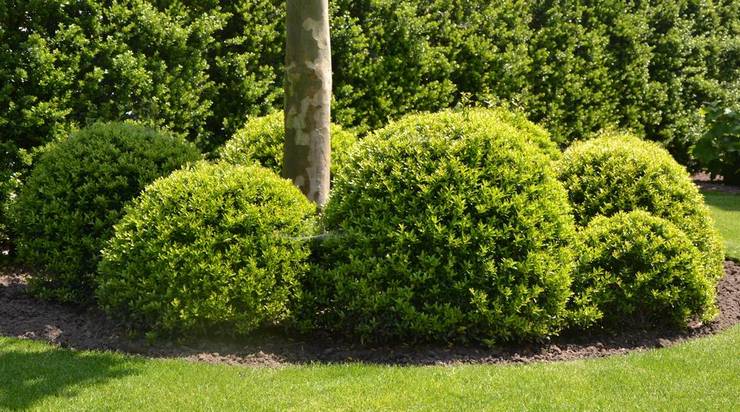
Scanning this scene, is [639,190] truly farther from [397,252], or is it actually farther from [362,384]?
[362,384]

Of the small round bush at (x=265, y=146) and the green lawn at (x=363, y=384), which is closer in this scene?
the green lawn at (x=363, y=384)

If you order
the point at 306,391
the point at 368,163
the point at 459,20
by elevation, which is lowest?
the point at 306,391

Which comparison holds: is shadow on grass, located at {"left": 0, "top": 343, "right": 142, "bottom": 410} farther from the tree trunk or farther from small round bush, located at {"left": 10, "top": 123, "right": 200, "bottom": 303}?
the tree trunk

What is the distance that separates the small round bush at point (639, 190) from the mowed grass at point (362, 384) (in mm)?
1532

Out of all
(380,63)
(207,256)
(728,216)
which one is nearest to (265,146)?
(207,256)

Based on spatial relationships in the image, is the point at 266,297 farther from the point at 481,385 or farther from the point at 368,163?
the point at 481,385

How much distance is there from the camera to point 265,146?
746 cm

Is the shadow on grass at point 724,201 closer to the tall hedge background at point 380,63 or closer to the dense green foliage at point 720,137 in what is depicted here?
the dense green foliage at point 720,137

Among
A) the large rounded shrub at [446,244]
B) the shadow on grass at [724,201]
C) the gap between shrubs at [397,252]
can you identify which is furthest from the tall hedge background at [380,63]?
the large rounded shrub at [446,244]

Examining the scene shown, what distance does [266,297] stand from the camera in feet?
18.1

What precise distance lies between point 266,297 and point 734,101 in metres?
12.5

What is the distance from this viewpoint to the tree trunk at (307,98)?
21.8 feet

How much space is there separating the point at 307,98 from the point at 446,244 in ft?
6.54

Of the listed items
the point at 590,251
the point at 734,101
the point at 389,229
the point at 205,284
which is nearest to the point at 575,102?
the point at 734,101
